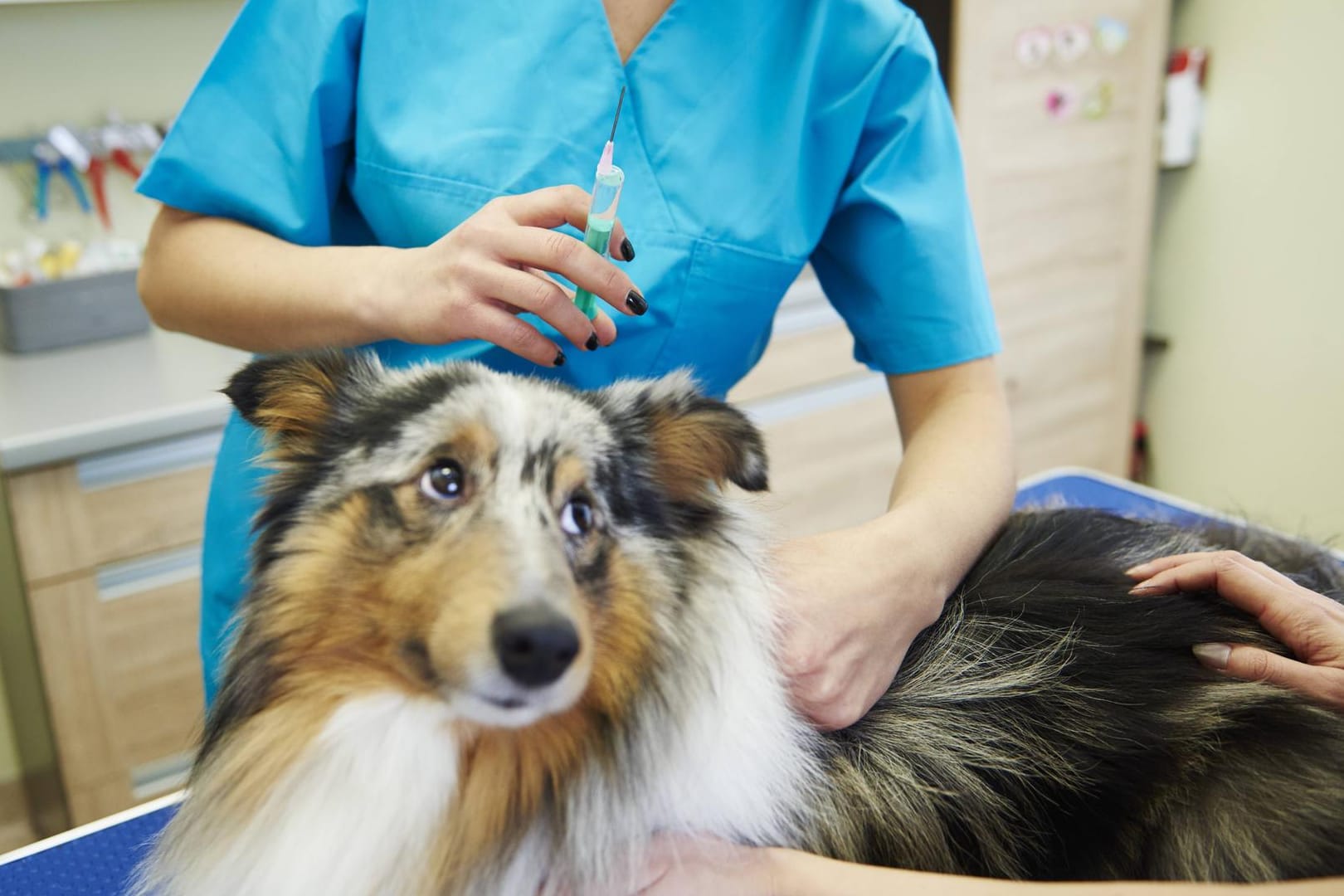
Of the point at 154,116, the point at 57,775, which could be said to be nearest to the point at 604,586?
the point at 57,775

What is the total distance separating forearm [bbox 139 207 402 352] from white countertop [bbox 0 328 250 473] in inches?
23.6

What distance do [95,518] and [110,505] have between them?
4 centimetres

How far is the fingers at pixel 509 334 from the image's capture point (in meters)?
1.05

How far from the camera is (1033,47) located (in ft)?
10.2

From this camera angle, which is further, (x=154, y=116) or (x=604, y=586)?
(x=154, y=116)

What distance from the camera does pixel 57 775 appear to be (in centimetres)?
229

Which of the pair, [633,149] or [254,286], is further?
[633,149]

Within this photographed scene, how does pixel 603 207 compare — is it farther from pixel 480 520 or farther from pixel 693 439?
pixel 480 520

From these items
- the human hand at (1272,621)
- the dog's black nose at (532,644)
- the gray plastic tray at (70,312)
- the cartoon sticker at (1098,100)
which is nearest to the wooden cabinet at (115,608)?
the gray plastic tray at (70,312)

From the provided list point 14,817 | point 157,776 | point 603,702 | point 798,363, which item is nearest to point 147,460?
point 157,776

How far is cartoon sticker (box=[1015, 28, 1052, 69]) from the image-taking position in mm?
3074

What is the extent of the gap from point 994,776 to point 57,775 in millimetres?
2087

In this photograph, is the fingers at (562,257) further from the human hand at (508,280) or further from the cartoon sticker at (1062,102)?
the cartoon sticker at (1062,102)

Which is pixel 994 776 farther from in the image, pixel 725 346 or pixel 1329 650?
pixel 725 346
